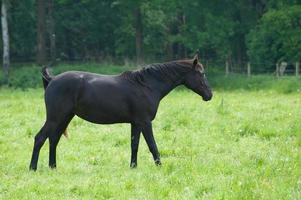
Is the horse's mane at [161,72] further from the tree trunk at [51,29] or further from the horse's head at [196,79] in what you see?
the tree trunk at [51,29]

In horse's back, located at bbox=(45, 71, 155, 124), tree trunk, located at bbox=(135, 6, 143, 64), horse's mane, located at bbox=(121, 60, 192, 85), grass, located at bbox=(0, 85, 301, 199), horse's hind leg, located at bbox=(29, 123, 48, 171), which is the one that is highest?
tree trunk, located at bbox=(135, 6, 143, 64)

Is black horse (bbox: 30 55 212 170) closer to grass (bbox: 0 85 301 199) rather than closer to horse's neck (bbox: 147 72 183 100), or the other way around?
horse's neck (bbox: 147 72 183 100)

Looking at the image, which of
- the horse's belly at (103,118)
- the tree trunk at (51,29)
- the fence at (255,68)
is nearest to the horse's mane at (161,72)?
the horse's belly at (103,118)

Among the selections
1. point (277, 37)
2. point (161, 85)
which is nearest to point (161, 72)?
point (161, 85)

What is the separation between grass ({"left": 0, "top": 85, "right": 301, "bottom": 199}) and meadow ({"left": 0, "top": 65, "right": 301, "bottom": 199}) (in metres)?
0.02

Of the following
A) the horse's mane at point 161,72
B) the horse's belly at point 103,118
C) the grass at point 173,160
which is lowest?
the grass at point 173,160

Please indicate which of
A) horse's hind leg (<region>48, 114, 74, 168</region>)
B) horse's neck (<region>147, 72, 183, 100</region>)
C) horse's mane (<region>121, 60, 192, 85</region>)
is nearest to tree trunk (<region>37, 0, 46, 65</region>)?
horse's hind leg (<region>48, 114, 74, 168</region>)

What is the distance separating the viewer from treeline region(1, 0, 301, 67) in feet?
140

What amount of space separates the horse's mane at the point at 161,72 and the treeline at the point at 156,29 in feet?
102

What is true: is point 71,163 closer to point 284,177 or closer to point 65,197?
point 65,197

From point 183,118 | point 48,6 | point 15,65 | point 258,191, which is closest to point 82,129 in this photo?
point 183,118

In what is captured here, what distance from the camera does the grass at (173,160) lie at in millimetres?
8359

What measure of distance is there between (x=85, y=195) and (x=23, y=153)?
4.35 meters

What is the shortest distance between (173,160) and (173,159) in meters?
0.20
